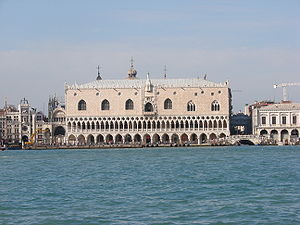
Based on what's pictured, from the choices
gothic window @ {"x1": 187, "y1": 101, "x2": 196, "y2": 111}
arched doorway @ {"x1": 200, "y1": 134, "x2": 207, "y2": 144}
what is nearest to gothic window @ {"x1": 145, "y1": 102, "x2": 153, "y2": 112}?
gothic window @ {"x1": 187, "y1": 101, "x2": 196, "y2": 111}

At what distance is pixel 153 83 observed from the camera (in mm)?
112312

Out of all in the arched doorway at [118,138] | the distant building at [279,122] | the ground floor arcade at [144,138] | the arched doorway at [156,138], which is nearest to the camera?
the distant building at [279,122]

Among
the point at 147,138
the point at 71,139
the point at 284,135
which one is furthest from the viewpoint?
the point at 71,139

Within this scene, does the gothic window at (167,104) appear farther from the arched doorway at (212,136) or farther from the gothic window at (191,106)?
the arched doorway at (212,136)

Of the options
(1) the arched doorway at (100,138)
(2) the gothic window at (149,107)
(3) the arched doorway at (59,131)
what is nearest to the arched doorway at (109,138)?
(1) the arched doorway at (100,138)

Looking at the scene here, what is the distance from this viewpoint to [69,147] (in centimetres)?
10731

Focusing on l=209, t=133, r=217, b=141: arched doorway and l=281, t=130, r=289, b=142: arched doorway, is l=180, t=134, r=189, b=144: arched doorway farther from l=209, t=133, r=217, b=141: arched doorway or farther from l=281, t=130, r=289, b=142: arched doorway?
l=281, t=130, r=289, b=142: arched doorway

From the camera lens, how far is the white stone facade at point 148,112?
357 ft

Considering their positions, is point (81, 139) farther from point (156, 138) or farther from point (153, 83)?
point (153, 83)

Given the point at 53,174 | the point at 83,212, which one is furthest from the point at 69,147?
the point at 83,212

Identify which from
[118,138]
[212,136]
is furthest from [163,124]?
[212,136]

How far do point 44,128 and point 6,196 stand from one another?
286ft

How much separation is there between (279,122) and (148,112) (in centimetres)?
1888

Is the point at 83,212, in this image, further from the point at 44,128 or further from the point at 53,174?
the point at 44,128
